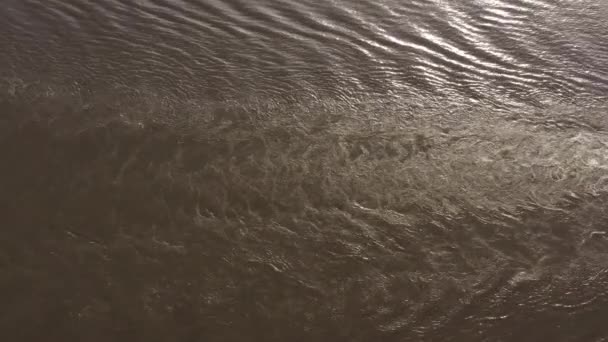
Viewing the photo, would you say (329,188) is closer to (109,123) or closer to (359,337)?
(359,337)

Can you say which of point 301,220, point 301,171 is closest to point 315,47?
point 301,171

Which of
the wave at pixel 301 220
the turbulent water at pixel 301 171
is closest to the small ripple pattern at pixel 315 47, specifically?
the turbulent water at pixel 301 171

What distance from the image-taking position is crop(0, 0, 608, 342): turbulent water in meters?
2.76

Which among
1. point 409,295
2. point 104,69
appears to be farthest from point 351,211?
point 104,69

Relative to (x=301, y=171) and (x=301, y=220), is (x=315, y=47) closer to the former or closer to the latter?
(x=301, y=171)

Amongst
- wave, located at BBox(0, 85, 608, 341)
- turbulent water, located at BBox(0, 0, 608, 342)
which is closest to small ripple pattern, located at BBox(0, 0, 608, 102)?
turbulent water, located at BBox(0, 0, 608, 342)

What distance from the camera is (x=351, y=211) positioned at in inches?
129

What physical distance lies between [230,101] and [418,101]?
4.22ft

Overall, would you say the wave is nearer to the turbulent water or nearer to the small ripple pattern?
the turbulent water

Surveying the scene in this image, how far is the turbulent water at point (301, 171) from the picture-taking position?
2.76 meters

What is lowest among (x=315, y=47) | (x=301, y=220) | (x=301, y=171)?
(x=301, y=220)

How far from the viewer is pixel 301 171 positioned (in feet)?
11.4

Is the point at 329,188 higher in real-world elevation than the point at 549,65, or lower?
lower

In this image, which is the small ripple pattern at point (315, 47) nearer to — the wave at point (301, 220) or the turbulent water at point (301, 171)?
the turbulent water at point (301, 171)
